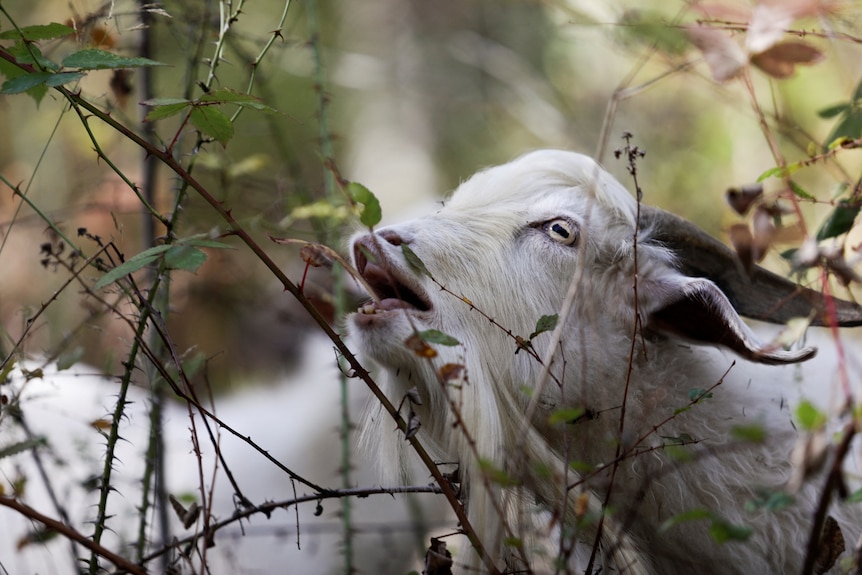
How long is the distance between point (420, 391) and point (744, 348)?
976 mm

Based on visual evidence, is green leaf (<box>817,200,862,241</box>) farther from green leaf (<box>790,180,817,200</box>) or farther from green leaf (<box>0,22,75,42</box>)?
green leaf (<box>0,22,75,42</box>)

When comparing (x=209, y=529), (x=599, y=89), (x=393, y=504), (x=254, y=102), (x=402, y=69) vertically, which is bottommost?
(x=209, y=529)

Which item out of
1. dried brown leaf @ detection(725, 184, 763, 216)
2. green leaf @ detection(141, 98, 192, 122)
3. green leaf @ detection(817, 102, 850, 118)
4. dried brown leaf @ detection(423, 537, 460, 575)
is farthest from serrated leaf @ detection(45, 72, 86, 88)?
green leaf @ detection(817, 102, 850, 118)

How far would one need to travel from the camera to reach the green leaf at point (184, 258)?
73.3 inches

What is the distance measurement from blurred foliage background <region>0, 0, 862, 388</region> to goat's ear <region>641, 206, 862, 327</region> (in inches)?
17.6

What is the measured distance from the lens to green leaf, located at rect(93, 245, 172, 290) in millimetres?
1831

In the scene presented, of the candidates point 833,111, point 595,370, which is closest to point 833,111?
point 833,111

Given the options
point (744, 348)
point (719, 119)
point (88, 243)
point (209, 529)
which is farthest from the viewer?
point (719, 119)

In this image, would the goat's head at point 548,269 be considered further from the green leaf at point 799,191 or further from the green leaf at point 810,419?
the green leaf at point 810,419

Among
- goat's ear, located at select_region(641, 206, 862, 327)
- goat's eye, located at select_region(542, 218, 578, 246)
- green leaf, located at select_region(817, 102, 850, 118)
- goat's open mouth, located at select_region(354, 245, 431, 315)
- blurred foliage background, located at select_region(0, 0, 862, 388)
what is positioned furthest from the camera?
blurred foliage background, located at select_region(0, 0, 862, 388)

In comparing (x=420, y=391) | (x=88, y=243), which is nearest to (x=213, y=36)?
(x=420, y=391)

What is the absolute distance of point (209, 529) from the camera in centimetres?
202

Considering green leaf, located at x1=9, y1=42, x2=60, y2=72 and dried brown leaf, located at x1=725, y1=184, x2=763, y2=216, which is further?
green leaf, located at x1=9, y1=42, x2=60, y2=72

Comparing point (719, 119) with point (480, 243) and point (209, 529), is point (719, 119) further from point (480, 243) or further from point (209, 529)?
point (209, 529)
